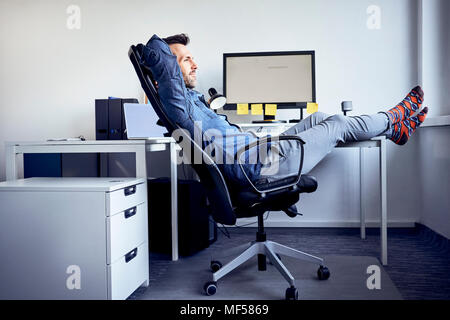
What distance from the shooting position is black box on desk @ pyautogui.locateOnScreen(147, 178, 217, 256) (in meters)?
2.06

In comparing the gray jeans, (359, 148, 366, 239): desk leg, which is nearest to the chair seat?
the gray jeans

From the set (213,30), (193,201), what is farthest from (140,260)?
(213,30)

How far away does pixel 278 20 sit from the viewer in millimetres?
2566

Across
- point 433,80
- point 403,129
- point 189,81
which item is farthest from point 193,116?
point 433,80

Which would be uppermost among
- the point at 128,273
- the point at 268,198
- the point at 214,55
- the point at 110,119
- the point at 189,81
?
the point at 214,55

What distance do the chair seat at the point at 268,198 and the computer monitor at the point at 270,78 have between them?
1.03 meters

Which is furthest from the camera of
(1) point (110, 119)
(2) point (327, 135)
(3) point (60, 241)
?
(1) point (110, 119)

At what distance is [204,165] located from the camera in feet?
4.52

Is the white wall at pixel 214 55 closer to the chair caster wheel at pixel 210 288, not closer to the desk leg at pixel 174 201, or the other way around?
the desk leg at pixel 174 201

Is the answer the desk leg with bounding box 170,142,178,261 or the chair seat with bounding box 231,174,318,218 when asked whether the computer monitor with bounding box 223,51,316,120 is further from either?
the chair seat with bounding box 231,174,318,218

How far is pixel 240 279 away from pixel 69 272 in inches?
30.5

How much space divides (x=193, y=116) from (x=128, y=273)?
69 centimetres

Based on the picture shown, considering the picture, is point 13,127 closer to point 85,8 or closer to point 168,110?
point 85,8

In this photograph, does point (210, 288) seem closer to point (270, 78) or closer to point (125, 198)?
point (125, 198)
